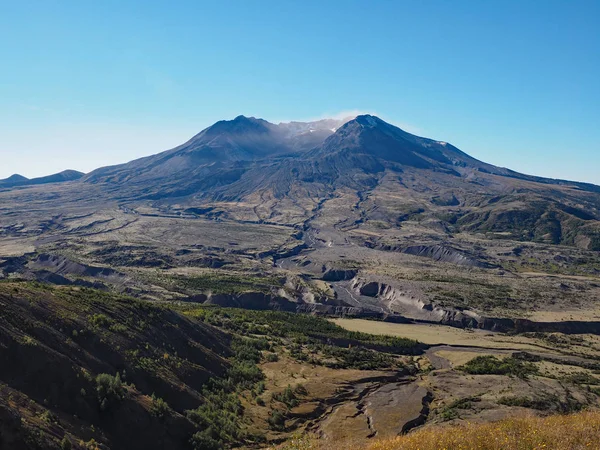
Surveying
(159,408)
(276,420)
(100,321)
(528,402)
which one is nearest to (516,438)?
(276,420)

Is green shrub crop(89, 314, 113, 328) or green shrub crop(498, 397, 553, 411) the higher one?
green shrub crop(89, 314, 113, 328)

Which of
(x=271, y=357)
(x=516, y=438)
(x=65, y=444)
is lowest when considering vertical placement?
(x=271, y=357)

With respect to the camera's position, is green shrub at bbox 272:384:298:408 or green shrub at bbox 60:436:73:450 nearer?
green shrub at bbox 60:436:73:450

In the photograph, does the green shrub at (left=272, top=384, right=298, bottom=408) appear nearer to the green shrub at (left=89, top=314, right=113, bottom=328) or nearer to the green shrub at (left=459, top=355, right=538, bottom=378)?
the green shrub at (left=89, top=314, right=113, bottom=328)

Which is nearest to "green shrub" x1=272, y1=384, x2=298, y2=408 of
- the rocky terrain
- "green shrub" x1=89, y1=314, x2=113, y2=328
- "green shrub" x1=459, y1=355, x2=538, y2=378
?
the rocky terrain

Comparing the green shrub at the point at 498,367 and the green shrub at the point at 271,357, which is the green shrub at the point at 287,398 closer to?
the green shrub at the point at 271,357

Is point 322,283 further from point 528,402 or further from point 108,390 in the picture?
point 108,390

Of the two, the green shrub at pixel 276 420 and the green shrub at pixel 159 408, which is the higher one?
the green shrub at pixel 159 408

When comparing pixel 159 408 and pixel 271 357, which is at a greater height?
pixel 159 408

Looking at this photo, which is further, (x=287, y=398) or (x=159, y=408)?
(x=287, y=398)

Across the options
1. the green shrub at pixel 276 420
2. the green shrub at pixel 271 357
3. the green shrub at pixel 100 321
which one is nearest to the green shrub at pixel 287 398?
the green shrub at pixel 276 420

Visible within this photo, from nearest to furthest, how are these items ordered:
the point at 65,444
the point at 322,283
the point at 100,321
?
1. the point at 65,444
2. the point at 100,321
3. the point at 322,283
